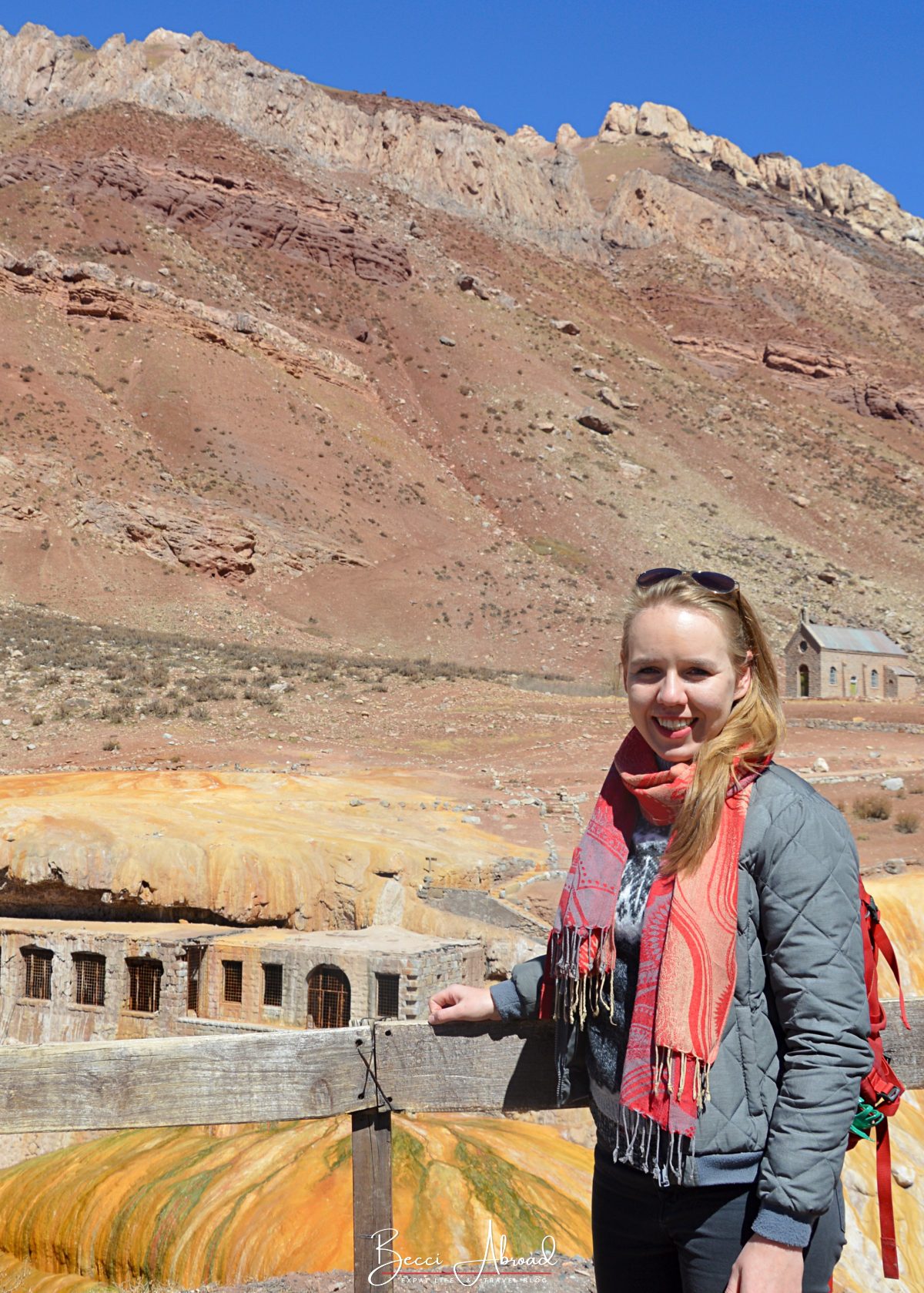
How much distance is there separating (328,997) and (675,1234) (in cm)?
957

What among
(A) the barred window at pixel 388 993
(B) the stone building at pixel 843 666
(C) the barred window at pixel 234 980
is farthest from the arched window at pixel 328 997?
(B) the stone building at pixel 843 666

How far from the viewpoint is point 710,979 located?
1928 millimetres

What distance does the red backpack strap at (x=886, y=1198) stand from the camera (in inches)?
80.6

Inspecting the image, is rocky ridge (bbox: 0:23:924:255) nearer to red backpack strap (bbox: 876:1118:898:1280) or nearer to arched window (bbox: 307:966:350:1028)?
arched window (bbox: 307:966:350:1028)

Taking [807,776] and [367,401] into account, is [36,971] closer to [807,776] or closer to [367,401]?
[807,776]

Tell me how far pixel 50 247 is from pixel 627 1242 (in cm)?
5880

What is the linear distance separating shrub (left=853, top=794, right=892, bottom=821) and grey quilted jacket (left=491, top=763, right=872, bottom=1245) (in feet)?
51.1

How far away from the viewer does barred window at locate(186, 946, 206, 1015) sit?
454 inches

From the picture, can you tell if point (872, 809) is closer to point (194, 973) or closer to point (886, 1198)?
point (194, 973)

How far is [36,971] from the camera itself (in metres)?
12.2

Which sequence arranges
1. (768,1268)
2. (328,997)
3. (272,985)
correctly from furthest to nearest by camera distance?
(272,985)
(328,997)
(768,1268)

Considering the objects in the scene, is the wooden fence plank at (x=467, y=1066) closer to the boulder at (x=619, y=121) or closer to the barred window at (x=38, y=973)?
the barred window at (x=38, y=973)

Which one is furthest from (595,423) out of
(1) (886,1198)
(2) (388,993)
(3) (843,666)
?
(1) (886,1198)

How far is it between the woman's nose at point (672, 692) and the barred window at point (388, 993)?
9129 mm
